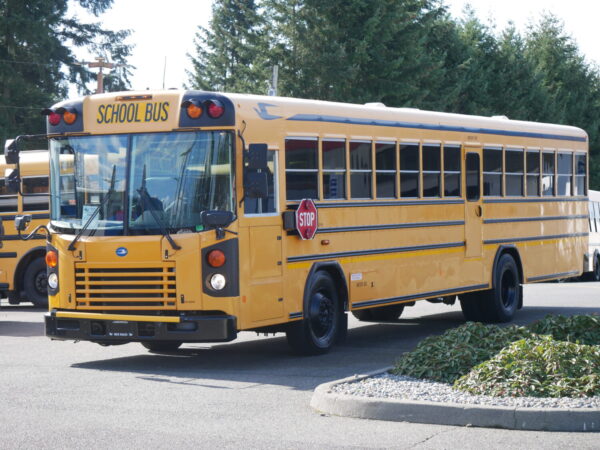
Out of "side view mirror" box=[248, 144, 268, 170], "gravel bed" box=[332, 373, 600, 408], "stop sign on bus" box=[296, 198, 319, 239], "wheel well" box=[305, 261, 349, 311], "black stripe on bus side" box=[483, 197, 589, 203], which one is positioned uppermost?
"side view mirror" box=[248, 144, 268, 170]

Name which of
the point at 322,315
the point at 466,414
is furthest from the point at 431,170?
the point at 466,414

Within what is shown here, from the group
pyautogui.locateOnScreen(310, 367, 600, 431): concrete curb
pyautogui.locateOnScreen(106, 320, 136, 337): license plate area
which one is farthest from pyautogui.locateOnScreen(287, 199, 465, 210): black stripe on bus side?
pyautogui.locateOnScreen(310, 367, 600, 431): concrete curb

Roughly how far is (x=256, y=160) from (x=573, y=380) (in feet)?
13.3

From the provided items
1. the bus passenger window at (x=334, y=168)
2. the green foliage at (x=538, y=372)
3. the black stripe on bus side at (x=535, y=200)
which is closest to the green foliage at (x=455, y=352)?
the green foliage at (x=538, y=372)

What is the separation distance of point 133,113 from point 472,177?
20.3 ft

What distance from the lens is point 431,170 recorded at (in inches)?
626

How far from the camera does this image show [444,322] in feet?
60.2

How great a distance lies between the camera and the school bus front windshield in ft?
39.4

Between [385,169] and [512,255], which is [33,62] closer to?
[512,255]

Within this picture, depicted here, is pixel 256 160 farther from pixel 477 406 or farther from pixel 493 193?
pixel 493 193

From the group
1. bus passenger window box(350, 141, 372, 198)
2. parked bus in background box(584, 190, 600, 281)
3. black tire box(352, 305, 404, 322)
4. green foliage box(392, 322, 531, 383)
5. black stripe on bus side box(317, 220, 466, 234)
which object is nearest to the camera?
green foliage box(392, 322, 531, 383)

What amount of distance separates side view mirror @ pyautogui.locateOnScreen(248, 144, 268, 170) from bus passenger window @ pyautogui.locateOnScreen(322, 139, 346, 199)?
5.76ft

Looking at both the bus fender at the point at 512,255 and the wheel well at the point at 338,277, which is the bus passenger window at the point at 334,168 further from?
the bus fender at the point at 512,255

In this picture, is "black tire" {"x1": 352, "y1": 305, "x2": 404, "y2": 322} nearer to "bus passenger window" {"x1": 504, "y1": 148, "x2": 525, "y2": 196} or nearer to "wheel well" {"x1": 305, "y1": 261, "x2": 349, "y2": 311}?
"bus passenger window" {"x1": 504, "y1": 148, "x2": 525, "y2": 196}
